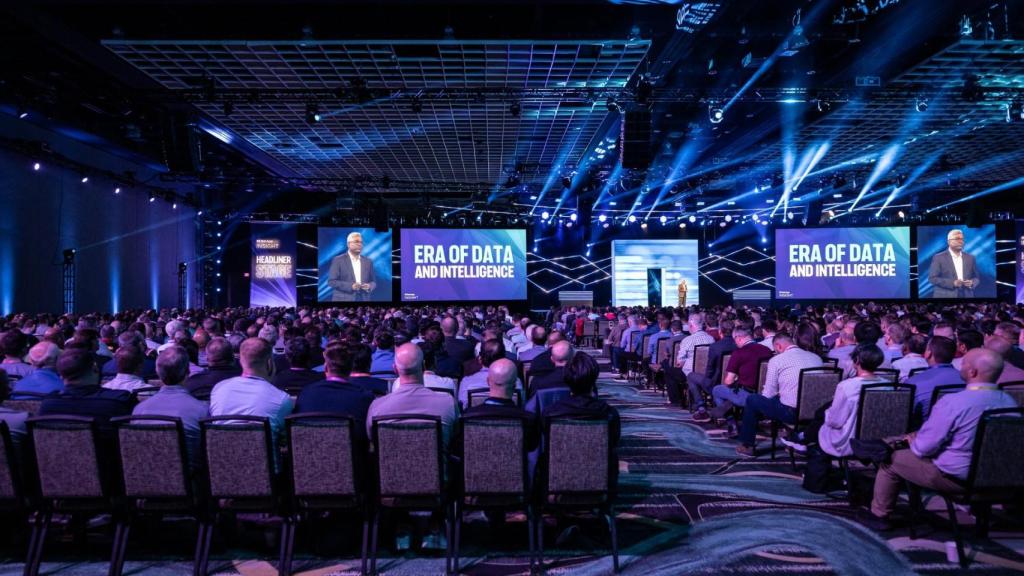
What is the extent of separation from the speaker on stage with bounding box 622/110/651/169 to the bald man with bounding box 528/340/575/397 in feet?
22.9

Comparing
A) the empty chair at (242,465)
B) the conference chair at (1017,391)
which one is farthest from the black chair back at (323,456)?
the conference chair at (1017,391)

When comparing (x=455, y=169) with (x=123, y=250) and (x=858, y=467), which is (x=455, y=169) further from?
(x=858, y=467)

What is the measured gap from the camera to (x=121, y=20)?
35.4 feet

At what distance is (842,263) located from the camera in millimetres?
23828

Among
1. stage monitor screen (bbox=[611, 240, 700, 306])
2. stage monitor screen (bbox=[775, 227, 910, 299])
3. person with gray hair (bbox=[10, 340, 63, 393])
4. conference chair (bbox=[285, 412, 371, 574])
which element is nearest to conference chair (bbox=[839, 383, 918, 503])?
conference chair (bbox=[285, 412, 371, 574])

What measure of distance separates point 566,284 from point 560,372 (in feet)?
79.6

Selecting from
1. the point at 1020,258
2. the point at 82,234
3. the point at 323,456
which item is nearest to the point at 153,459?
the point at 323,456

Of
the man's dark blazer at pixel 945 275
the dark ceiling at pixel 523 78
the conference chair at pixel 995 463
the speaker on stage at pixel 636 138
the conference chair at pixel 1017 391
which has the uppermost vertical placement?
the dark ceiling at pixel 523 78

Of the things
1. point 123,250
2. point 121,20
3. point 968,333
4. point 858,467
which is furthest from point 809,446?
point 123,250

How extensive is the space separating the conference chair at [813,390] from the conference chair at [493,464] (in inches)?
120

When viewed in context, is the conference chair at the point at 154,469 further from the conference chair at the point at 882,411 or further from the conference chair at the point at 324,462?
the conference chair at the point at 882,411

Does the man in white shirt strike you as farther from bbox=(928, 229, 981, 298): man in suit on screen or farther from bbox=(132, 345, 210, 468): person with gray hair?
bbox=(928, 229, 981, 298): man in suit on screen

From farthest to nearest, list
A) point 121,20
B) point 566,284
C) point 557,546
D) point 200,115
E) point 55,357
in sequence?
1. point 566,284
2. point 200,115
3. point 121,20
4. point 55,357
5. point 557,546

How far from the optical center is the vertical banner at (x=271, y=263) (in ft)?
88.3
